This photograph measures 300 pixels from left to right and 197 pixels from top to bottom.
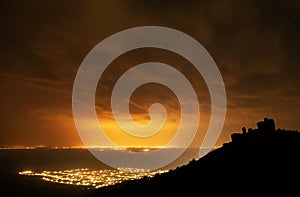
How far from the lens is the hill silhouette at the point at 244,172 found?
46.2m

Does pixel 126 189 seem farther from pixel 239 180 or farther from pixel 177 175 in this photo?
pixel 239 180

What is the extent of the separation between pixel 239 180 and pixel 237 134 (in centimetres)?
2122

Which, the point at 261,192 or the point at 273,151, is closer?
the point at 261,192

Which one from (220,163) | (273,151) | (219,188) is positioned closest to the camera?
(219,188)

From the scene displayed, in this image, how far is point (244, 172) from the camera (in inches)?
2096

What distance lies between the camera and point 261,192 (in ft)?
143

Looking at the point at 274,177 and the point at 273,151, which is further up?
the point at 273,151

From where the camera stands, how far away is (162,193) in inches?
2046

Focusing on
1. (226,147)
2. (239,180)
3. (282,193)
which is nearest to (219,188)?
(239,180)

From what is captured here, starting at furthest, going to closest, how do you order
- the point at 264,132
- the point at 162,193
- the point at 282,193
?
1. the point at 264,132
2. the point at 162,193
3. the point at 282,193

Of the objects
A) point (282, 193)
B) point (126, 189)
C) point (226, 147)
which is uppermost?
point (226, 147)

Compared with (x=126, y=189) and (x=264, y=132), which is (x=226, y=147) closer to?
(x=264, y=132)

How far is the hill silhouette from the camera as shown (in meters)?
46.2

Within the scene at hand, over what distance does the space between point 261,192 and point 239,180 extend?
624 cm
